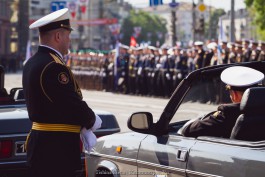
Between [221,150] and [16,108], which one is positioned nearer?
[221,150]

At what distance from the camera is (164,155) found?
15.9 feet

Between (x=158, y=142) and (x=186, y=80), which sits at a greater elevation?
(x=186, y=80)

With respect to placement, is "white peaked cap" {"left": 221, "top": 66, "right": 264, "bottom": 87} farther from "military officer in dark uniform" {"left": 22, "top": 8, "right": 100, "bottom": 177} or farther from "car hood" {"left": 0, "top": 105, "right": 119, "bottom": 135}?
"car hood" {"left": 0, "top": 105, "right": 119, "bottom": 135}

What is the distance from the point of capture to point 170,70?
25703 mm

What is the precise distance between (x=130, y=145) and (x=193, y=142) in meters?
0.69

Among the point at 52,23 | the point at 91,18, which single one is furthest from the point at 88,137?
the point at 91,18

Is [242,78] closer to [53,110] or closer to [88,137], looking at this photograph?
[88,137]

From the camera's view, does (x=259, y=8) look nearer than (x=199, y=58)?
No

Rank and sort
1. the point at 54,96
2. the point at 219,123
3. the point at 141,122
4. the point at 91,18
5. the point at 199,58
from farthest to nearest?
the point at 91,18, the point at 199,58, the point at 141,122, the point at 219,123, the point at 54,96

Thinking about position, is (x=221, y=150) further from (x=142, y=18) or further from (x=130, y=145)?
(x=142, y=18)

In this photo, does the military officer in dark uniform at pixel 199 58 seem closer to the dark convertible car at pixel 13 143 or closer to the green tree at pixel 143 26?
the dark convertible car at pixel 13 143

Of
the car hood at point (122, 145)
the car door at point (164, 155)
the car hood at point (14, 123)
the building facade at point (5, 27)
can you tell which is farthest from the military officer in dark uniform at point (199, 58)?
the building facade at point (5, 27)

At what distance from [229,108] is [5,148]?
110 inches

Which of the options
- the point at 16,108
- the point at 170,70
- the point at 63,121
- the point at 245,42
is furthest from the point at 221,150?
the point at 170,70
